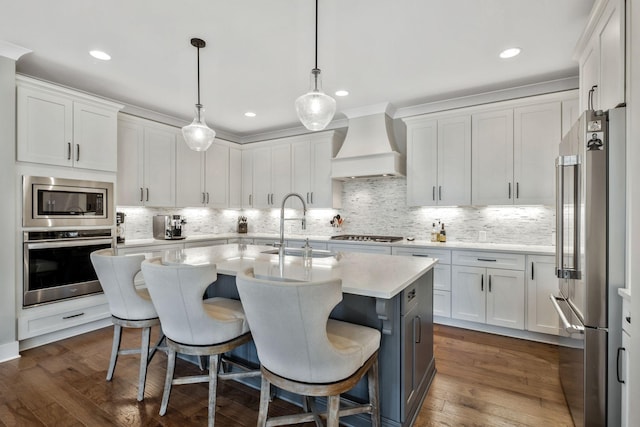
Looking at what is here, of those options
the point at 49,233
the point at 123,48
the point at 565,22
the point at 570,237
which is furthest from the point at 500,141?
the point at 49,233

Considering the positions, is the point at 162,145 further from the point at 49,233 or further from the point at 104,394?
the point at 104,394

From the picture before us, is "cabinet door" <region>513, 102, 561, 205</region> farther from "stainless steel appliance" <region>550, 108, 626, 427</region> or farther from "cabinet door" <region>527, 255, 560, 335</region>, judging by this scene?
"stainless steel appliance" <region>550, 108, 626, 427</region>

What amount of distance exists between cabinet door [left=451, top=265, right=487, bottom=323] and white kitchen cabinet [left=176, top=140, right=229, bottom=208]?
150 inches

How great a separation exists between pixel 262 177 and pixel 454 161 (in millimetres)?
3137

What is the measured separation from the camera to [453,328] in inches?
142

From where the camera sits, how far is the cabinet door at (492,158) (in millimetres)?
3525

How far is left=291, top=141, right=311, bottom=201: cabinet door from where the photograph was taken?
495 cm

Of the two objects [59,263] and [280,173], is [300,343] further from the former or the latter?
[280,173]

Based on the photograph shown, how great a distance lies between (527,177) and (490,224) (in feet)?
2.38

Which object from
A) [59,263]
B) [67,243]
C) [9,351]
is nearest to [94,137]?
[67,243]

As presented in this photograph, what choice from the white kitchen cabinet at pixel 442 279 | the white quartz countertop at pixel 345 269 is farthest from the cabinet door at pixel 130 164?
the white kitchen cabinet at pixel 442 279

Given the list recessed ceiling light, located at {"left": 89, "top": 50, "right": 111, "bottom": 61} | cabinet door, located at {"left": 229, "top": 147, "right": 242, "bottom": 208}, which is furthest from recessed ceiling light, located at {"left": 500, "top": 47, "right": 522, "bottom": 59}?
cabinet door, located at {"left": 229, "top": 147, "right": 242, "bottom": 208}

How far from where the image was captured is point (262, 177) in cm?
547

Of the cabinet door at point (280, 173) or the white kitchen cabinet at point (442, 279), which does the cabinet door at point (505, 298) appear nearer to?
the white kitchen cabinet at point (442, 279)
